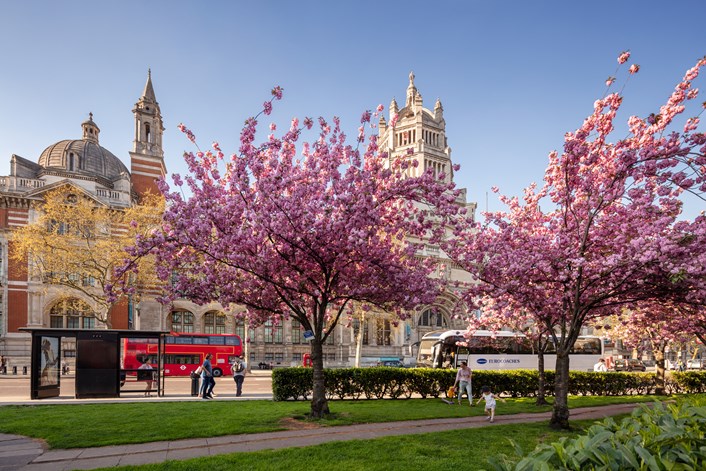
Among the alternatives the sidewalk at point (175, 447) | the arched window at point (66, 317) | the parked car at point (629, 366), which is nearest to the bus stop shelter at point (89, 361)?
the sidewalk at point (175, 447)

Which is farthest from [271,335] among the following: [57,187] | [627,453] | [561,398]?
[627,453]

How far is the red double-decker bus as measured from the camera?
1281 inches

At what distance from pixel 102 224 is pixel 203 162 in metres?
25.4

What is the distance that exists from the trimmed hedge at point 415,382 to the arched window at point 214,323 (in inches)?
1338

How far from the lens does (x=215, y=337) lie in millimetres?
36094

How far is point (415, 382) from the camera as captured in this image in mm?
21156

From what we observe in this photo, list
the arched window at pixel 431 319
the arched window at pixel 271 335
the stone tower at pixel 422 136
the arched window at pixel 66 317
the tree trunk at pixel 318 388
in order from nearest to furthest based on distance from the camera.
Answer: the tree trunk at pixel 318 388
the arched window at pixel 66 317
the arched window at pixel 271 335
the arched window at pixel 431 319
the stone tower at pixel 422 136

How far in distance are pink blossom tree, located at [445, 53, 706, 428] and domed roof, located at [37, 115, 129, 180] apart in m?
51.1

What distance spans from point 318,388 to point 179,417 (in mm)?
4122

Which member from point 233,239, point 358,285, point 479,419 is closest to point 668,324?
point 479,419

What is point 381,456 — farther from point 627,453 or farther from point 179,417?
point 627,453

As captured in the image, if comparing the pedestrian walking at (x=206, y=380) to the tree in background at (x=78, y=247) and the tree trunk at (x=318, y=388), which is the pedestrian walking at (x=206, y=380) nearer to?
the tree trunk at (x=318, y=388)

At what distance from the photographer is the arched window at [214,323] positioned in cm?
5181

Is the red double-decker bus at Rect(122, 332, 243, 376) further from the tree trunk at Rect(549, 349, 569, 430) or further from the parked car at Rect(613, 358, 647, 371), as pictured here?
the parked car at Rect(613, 358, 647, 371)
